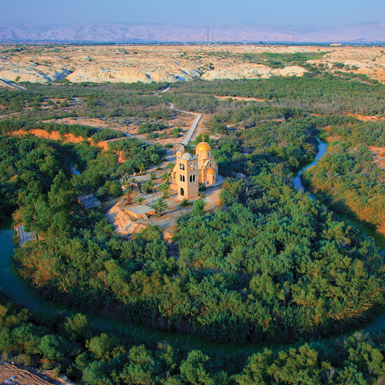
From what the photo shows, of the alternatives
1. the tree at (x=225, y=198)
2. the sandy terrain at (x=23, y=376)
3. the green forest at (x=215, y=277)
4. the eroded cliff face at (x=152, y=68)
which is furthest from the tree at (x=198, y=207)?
the eroded cliff face at (x=152, y=68)

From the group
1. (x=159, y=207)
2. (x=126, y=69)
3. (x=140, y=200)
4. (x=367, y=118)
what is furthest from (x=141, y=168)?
(x=126, y=69)

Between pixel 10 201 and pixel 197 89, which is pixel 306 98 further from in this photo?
pixel 10 201

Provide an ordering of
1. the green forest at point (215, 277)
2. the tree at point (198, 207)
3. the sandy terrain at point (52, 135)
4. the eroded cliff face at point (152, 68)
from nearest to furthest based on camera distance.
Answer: the green forest at point (215, 277) < the tree at point (198, 207) < the sandy terrain at point (52, 135) < the eroded cliff face at point (152, 68)

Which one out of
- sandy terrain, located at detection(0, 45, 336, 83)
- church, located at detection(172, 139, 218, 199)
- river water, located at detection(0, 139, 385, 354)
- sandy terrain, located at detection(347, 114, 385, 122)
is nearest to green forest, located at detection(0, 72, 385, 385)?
river water, located at detection(0, 139, 385, 354)

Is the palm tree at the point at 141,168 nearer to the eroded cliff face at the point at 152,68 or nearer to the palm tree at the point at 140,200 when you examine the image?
the palm tree at the point at 140,200

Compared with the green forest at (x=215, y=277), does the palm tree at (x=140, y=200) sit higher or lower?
higher
